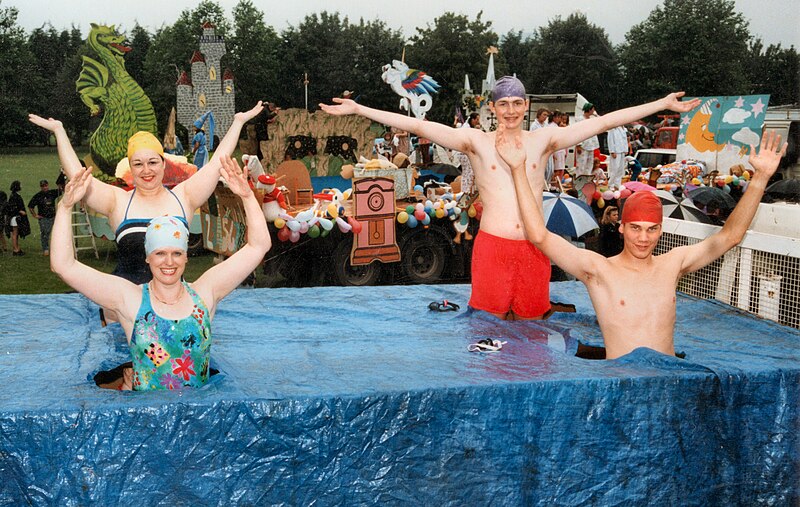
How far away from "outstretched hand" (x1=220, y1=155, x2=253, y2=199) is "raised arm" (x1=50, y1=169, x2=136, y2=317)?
592mm

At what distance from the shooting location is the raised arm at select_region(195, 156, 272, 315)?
353cm

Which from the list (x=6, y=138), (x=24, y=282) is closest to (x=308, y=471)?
Result: (x=24, y=282)

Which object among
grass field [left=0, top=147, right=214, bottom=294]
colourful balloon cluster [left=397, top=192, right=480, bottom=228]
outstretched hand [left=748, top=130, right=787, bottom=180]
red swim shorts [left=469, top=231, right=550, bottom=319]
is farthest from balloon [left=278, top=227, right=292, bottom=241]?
outstretched hand [left=748, top=130, right=787, bottom=180]

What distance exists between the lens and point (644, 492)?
3.47 metres

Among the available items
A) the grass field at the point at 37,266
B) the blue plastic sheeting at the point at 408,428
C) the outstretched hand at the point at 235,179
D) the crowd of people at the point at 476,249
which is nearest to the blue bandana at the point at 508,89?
the crowd of people at the point at 476,249

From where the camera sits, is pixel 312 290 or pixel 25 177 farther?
pixel 25 177

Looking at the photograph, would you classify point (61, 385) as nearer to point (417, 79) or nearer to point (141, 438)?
point (141, 438)

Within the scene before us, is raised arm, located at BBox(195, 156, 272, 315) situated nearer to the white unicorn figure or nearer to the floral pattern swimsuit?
the floral pattern swimsuit

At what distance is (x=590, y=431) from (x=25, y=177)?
24.9m

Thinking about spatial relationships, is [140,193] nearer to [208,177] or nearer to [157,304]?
[208,177]

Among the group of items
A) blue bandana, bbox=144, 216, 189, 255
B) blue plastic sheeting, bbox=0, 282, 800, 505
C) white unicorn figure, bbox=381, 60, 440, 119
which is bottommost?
blue plastic sheeting, bbox=0, 282, 800, 505

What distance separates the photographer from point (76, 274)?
3268 millimetres

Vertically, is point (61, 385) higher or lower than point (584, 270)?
lower

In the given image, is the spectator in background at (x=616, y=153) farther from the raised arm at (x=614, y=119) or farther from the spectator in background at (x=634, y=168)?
the raised arm at (x=614, y=119)
